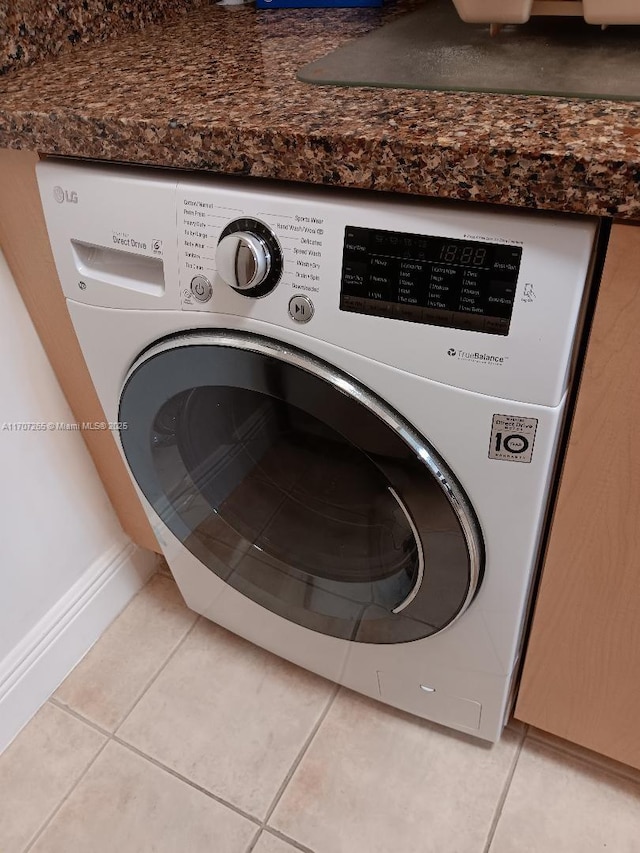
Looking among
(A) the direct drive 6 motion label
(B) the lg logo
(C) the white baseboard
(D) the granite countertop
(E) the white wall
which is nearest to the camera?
(D) the granite countertop

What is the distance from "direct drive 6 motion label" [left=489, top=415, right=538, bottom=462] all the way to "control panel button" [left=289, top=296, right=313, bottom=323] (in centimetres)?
21

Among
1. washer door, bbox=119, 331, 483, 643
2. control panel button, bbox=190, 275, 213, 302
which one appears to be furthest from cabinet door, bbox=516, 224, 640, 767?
control panel button, bbox=190, 275, 213, 302

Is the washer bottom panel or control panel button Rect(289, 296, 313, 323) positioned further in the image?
the washer bottom panel

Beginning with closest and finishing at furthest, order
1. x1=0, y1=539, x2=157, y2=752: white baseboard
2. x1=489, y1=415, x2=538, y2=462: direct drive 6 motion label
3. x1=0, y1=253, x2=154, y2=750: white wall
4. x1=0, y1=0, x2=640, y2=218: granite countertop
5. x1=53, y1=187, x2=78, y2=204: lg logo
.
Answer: x1=0, y1=0, x2=640, y2=218: granite countertop
x1=489, y1=415, x2=538, y2=462: direct drive 6 motion label
x1=53, y1=187, x2=78, y2=204: lg logo
x1=0, y1=253, x2=154, y2=750: white wall
x1=0, y1=539, x2=157, y2=752: white baseboard

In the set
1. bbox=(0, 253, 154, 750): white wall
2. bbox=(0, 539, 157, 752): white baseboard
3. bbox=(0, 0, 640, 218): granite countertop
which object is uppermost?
bbox=(0, 0, 640, 218): granite countertop

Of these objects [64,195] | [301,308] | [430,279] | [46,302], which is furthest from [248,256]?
[46,302]

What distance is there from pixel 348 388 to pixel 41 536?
0.70m

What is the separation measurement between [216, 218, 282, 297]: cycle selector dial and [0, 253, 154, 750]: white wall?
44 centimetres

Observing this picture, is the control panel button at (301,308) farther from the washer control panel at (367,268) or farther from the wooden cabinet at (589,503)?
the wooden cabinet at (589,503)

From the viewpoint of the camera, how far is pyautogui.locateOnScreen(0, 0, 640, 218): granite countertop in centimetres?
52

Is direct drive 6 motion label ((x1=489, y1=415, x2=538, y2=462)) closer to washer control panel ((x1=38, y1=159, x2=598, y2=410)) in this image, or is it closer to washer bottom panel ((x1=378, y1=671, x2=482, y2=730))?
washer control panel ((x1=38, y1=159, x2=598, y2=410))

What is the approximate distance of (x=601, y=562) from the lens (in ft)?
2.37

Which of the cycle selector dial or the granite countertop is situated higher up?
the granite countertop

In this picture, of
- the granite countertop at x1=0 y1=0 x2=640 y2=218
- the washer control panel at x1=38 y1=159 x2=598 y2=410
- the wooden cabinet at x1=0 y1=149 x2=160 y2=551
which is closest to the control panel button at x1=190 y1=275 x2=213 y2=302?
the washer control panel at x1=38 y1=159 x2=598 y2=410
